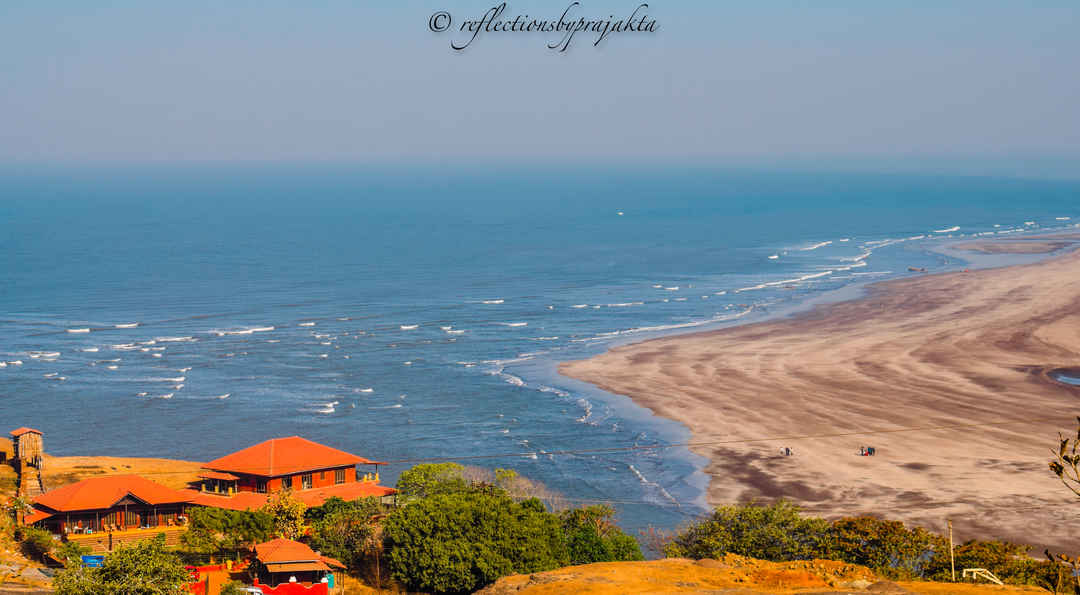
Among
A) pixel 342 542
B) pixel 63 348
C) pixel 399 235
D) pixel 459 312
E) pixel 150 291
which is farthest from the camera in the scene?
pixel 399 235

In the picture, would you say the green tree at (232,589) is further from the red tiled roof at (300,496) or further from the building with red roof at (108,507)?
the building with red roof at (108,507)

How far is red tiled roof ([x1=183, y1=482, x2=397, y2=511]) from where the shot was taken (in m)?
45.5

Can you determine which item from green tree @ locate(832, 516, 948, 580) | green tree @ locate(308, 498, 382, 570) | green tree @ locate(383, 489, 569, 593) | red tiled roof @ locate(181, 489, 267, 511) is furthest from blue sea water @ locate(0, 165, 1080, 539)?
green tree @ locate(832, 516, 948, 580)

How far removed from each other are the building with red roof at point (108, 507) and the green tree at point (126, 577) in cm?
1753

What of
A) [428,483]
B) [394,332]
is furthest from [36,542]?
[394,332]

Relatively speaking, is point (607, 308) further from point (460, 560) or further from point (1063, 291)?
point (460, 560)

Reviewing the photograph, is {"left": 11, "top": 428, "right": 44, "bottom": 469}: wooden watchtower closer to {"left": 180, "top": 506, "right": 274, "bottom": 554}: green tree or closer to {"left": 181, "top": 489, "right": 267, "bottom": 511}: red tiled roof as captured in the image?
{"left": 181, "top": 489, "right": 267, "bottom": 511}: red tiled roof

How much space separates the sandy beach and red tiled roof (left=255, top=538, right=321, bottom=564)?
23455 mm

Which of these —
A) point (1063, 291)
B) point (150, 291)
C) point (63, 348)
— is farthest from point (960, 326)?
point (150, 291)

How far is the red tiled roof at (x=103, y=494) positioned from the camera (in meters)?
43.1

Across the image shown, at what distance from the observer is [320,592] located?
36562mm

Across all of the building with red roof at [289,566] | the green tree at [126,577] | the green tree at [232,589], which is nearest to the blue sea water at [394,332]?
the building with red roof at [289,566]

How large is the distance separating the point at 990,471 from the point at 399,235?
148 m

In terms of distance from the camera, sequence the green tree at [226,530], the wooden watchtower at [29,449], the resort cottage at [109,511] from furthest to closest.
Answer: the wooden watchtower at [29,449], the resort cottage at [109,511], the green tree at [226,530]
